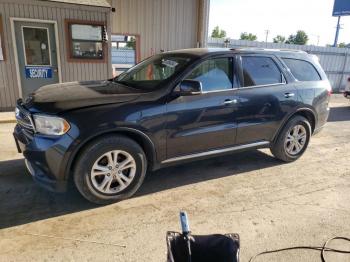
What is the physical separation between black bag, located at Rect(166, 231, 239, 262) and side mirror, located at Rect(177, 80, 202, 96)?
6.66 ft

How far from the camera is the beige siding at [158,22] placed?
1048 centimetres

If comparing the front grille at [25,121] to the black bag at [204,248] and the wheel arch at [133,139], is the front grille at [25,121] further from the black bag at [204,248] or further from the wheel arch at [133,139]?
the black bag at [204,248]

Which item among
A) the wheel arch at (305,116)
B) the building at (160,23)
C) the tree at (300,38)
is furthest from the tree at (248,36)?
the wheel arch at (305,116)

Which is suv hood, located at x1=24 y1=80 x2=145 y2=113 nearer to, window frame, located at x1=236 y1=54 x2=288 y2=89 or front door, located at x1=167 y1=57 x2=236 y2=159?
front door, located at x1=167 y1=57 x2=236 y2=159

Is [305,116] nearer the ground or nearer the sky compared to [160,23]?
nearer the ground

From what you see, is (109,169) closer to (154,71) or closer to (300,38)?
(154,71)

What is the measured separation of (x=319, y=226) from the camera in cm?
337

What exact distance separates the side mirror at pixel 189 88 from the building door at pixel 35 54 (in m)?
5.80

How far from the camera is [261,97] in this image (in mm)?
4551

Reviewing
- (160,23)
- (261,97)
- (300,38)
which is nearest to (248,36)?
(300,38)

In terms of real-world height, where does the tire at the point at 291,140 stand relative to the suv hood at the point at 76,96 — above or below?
below

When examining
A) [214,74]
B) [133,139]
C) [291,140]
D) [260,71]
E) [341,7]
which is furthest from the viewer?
[341,7]

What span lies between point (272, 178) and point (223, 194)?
0.98 metres

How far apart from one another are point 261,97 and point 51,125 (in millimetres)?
2853
